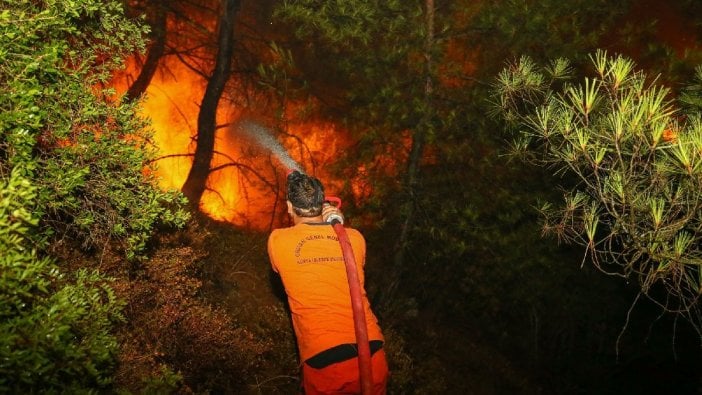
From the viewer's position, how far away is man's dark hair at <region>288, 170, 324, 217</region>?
141 inches

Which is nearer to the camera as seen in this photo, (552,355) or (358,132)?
(358,132)

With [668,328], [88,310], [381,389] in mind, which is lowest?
[668,328]

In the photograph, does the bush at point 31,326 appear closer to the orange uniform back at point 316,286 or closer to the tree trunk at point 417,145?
the orange uniform back at point 316,286

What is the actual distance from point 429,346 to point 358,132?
16.6ft

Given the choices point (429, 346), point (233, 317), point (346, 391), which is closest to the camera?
point (346, 391)

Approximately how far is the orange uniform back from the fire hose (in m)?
0.08

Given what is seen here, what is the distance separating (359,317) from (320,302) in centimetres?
32


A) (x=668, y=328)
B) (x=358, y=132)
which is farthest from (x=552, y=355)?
(x=358, y=132)

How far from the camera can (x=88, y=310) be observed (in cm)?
285

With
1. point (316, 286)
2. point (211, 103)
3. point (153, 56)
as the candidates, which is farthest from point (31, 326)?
point (153, 56)

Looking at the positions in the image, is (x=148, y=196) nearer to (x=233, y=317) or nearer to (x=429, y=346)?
(x=233, y=317)

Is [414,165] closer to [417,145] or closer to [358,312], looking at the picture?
[417,145]

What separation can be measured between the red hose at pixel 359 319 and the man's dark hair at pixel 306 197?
39 cm

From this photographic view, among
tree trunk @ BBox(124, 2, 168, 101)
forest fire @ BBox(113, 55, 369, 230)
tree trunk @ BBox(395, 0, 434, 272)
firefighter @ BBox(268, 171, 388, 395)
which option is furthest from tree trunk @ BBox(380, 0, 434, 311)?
tree trunk @ BBox(124, 2, 168, 101)
